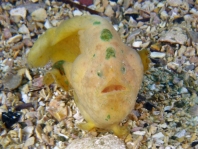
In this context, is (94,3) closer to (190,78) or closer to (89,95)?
(190,78)

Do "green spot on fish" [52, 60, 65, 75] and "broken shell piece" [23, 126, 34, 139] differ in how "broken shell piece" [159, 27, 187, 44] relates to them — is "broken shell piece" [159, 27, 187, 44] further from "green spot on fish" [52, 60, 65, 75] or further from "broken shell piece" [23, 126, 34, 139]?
"broken shell piece" [23, 126, 34, 139]

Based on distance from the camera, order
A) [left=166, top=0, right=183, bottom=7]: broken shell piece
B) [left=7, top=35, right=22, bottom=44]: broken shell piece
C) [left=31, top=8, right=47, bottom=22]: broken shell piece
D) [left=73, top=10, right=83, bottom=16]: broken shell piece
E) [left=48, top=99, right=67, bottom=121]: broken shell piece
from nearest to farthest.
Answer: [left=48, top=99, right=67, bottom=121]: broken shell piece, [left=7, top=35, right=22, bottom=44]: broken shell piece, [left=31, top=8, right=47, bottom=22]: broken shell piece, [left=73, top=10, right=83, bottom=16]: broken shell piece, [left=166, top=0, right=183, bottom=7]: broken shell piece

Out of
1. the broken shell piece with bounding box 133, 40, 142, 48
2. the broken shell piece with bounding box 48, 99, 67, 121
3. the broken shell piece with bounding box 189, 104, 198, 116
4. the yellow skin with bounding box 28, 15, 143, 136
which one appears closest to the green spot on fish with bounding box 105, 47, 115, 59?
the yellow skin with bounding box 28, 15, 143, 136

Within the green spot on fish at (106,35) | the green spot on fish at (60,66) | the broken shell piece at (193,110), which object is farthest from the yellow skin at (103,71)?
the broken shell piece at (193,110)

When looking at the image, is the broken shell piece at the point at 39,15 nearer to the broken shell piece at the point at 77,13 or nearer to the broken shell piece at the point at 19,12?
the broken shell piece at the point at 19,12

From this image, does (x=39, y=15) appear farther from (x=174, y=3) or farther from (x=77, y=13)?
(x=174, y=3)

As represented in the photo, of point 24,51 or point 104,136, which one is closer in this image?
point 104,136

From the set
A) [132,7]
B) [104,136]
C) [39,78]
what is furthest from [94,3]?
[104,136]
